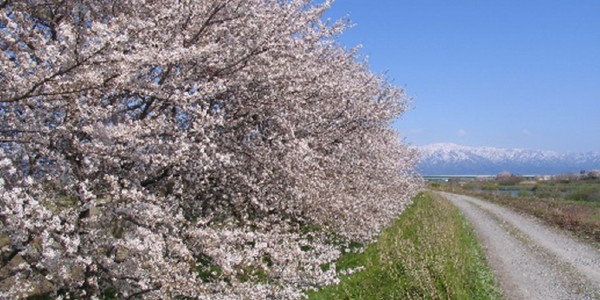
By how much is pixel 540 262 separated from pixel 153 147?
13.9 metres

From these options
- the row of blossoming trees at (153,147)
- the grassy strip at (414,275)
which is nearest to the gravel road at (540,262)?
the grassy strip at (414,275)

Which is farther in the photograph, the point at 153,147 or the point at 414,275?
the point at 414,275

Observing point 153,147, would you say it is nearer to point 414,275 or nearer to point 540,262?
point 414,275

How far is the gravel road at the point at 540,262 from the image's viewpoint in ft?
40.7

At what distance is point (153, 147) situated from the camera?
6.57 meters

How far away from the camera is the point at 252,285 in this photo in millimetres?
6605

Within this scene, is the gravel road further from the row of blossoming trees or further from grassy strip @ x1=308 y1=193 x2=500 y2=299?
the row of blossoming trees

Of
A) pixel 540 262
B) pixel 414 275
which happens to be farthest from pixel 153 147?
pixel 540 262

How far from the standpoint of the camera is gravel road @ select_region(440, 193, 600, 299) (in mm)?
12391

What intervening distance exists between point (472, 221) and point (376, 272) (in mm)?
18426

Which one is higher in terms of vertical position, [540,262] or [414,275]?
[414,275]

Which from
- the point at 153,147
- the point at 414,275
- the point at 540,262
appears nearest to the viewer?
the point at 153,147

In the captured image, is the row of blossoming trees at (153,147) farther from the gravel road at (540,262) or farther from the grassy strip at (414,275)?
the gravel road at (540,262)

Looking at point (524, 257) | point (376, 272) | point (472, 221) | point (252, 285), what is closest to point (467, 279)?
point (376, 272)
